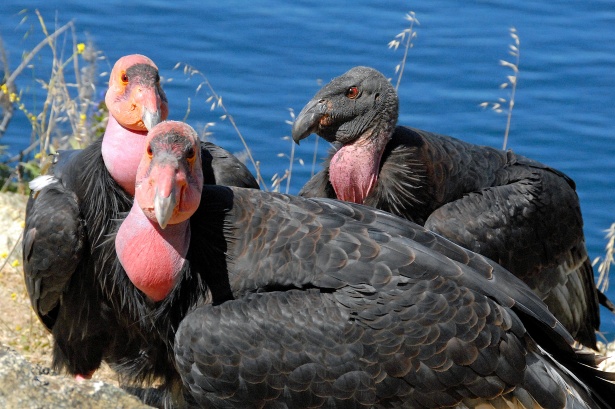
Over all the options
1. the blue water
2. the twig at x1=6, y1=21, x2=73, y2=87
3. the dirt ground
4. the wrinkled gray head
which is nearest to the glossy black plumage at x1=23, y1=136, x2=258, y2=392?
the dirt ground

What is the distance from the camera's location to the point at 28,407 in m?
3.75

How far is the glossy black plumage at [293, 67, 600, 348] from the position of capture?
5.52 m

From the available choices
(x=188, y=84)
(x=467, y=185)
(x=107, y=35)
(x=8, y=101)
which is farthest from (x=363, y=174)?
(x=107, y=35)

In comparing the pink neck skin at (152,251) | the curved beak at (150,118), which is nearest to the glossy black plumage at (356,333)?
the pink neck skin at (152,251)

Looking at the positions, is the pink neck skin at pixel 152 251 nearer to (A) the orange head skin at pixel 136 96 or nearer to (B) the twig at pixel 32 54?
(A) the orange head skin at pixel 136 96

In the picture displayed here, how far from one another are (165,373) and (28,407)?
4.27ft

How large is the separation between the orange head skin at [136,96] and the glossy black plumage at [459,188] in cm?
80

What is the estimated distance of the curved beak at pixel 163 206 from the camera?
414 centimetres

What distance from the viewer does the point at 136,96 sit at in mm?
4969

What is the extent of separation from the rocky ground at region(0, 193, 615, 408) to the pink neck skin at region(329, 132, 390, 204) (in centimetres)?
143

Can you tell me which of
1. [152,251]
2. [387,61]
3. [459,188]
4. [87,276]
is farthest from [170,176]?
[387,61]

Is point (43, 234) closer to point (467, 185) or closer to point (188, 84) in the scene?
point (467, 185)

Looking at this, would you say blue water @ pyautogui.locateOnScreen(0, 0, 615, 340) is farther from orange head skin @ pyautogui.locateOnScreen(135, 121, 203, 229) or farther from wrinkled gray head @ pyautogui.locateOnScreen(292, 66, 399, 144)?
orange head skin @ pyautogui.locateOnScreen(135, 121, 203, 229)

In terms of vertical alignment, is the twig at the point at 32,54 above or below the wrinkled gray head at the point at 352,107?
below
